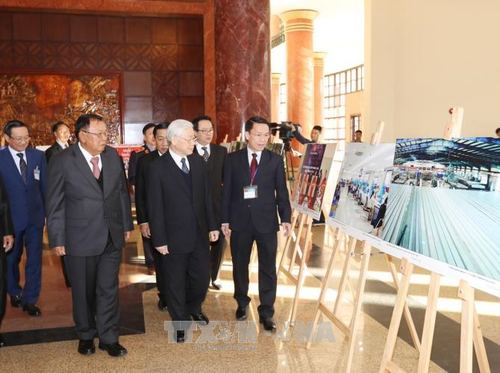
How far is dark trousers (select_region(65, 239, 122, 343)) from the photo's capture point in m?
3.59

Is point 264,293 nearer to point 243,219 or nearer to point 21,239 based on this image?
point 243,219

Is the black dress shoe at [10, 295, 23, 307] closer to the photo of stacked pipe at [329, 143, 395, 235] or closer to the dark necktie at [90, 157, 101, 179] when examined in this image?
the dark necktie at [90, 157, 101, 179]

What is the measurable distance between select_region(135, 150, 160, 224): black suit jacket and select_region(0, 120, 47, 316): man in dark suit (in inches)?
33.2

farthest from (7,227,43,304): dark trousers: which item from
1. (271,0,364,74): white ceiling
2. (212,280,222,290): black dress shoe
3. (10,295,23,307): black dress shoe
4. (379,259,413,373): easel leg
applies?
(271,0,364,74): white ceiling

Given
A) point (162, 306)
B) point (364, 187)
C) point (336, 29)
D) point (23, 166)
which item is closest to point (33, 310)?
point (162, 306)

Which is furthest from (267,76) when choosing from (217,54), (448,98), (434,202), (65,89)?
(434,202)

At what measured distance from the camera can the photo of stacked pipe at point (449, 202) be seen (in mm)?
2141

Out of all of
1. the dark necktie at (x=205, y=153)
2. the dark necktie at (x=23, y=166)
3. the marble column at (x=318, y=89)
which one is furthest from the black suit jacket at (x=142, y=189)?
the marble column at (x=318, y=89)

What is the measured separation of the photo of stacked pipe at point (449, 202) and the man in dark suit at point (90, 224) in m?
1.87

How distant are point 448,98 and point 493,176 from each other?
750 centimetres

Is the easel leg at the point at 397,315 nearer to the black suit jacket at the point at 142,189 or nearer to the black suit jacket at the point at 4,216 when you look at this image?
the black suit jacket at the point at 142,189

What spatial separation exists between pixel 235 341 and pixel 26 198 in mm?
2196

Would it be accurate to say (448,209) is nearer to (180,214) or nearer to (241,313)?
(180,214)

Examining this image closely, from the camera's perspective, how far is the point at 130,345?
12.5 ft
